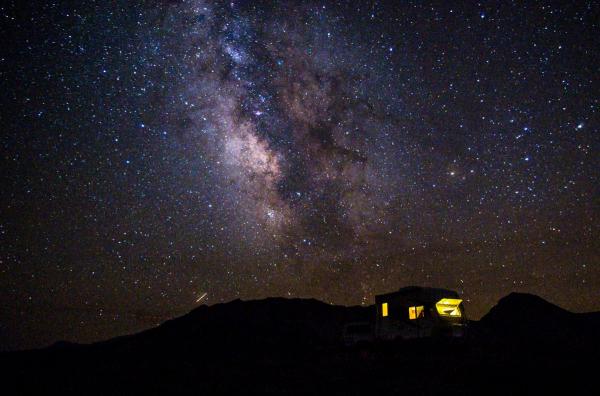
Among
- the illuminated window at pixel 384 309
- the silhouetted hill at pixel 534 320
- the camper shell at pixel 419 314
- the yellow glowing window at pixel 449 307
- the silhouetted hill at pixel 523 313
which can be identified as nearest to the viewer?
the camper shell at pixel 419 314

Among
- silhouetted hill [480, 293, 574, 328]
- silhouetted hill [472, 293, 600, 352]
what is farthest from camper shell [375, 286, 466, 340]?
silhouetted hill [480, 293, 574, 328]

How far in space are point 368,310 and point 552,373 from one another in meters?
56.0

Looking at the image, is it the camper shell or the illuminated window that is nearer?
the camper shell

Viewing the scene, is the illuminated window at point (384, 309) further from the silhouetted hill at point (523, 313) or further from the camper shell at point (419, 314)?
the silhouetted hill at point (523, 313)

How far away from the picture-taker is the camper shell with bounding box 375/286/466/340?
1461 cm

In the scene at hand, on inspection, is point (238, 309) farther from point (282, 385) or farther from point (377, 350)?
point (282, 385)

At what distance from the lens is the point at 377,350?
1617 centimetres

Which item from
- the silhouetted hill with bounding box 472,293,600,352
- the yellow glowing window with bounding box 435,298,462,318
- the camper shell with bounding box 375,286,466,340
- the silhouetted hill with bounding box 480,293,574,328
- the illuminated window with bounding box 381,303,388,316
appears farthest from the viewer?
the silhouetted hill with bounding box 480,293,574,328

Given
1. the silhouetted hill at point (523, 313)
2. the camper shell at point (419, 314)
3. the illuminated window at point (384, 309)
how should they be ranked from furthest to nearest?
1. the silhouetted hill at point (523, 313)
2. the illuminated window at point (384, 309)
3. the camper shell at point (419, 314)

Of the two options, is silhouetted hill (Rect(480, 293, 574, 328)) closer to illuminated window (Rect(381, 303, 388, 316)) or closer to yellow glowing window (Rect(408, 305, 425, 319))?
illuminated window (Rect(381, 303, 388, 316))

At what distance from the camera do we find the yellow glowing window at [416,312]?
49.1 feet

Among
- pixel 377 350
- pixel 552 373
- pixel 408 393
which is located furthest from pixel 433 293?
pixel 408 393

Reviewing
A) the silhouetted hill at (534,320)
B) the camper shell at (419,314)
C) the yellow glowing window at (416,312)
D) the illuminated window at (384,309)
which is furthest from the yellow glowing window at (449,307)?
the silhouetted hill at (534,320)

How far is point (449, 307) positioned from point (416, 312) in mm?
1486
